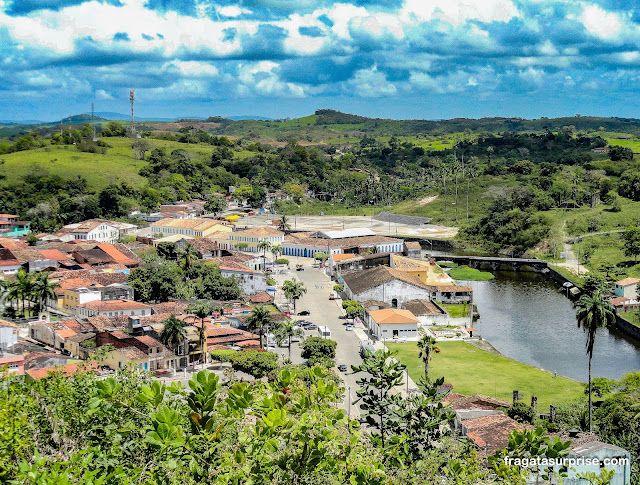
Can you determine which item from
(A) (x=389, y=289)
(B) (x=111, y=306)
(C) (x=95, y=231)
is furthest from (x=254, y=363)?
(C) (x=95, y=231)

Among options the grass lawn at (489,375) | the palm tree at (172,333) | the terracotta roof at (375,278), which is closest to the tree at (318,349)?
the grass lawn at (489,375)

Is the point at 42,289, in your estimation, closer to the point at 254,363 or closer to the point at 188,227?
the point at 254,363

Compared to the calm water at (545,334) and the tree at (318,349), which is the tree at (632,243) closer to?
the calm water at (545,334)

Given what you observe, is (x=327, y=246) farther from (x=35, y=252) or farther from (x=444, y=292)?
(x=35, y=252)

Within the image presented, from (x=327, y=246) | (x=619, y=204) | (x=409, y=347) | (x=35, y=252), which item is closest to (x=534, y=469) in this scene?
(x=409, y=347)

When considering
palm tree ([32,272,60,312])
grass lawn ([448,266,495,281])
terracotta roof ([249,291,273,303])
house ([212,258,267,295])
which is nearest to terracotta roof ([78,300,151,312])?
palm tree ([32,272,60,312])
